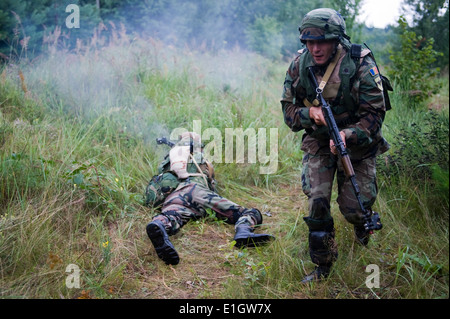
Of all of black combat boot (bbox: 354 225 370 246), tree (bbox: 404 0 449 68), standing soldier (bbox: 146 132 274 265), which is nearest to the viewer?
black combat boot (bbox: 354 225 370 246)

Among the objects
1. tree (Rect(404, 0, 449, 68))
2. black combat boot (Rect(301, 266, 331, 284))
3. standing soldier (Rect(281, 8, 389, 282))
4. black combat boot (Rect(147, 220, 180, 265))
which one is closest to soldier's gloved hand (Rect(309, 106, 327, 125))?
standing soldier (Rect(281, 8, 389, 282))

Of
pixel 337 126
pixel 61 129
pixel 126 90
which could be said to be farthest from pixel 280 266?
pixel 126 90

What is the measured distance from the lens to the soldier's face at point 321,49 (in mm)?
3107

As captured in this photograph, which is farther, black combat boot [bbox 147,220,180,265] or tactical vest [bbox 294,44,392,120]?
black combat boot [bbox 147,220,180,265]

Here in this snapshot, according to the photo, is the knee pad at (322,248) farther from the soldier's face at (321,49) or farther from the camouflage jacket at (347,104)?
the soldier's face at (321,49)

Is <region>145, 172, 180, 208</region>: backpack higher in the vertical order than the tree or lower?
lower

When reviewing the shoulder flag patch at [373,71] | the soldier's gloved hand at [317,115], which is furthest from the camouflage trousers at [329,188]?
the shoulder flag patch at [373,71]

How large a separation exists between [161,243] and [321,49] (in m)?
1.95

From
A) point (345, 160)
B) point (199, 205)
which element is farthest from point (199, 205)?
point (345, 160)

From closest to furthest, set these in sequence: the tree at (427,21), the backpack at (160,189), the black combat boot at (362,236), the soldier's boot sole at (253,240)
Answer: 1. the black combat boot at (362,236)
2. the soldier's boot sole at (253,240)
3. the backpack at (160,189)
4. the tree at (427,21)

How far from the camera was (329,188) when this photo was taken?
10.1ft

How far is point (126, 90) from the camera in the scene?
20.5 feet

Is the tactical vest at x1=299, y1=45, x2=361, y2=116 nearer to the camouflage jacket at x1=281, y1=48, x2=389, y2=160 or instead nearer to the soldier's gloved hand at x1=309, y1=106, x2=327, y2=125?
the camouflage jacket at x1=281, y1=48, x2=389, y2=160

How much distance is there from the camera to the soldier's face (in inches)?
122
